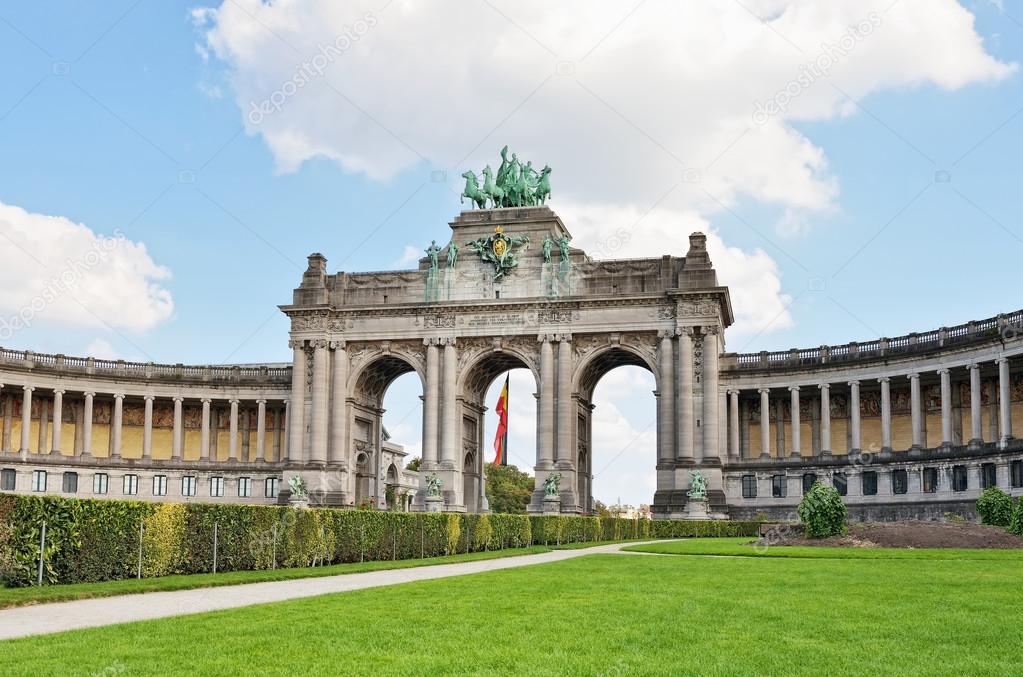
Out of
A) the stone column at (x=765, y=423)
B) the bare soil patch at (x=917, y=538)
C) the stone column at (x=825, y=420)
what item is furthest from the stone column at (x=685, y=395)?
the bare soil patch at (x=917, y=538)

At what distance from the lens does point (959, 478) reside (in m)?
75.8

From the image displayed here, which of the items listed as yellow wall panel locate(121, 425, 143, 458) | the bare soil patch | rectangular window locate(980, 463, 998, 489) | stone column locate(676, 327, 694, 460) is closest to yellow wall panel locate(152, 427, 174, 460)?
Result: yellow wall panel locate(121, 425, 143, 458)

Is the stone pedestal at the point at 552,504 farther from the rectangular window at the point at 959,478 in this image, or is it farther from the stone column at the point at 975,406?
the stone column at the point at 975,406

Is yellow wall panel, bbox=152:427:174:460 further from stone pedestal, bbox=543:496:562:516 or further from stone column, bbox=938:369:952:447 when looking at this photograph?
stone column, bbox=938:369:952:447

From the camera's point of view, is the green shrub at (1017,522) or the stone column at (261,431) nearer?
the green shrub at (1017,522)

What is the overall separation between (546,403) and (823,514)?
39.7 meters

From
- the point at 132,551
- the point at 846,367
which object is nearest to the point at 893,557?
the point at 132,551

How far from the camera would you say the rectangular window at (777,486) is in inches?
3403

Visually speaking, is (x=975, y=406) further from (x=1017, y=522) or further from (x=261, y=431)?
(x=261, y=431)

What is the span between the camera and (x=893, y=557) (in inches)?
1468

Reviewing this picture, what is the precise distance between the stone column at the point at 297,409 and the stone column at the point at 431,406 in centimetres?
1030

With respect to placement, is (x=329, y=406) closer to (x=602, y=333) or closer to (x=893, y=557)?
(x=602, y=333)

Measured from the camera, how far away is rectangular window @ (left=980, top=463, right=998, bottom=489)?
72713 mm

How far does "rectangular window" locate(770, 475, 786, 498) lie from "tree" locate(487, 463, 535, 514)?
63.0m
